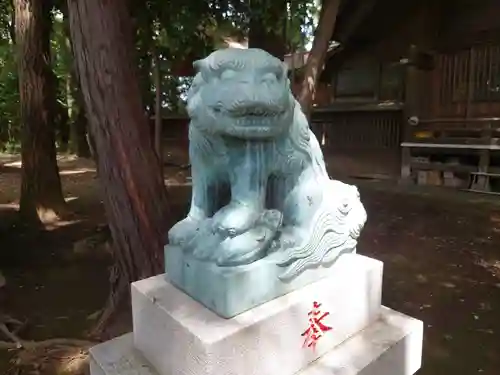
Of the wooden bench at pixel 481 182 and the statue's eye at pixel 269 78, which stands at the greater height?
the statue's eye at pixel 269 78

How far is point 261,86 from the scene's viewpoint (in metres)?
1.41

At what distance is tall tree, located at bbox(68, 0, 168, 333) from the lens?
287 cm

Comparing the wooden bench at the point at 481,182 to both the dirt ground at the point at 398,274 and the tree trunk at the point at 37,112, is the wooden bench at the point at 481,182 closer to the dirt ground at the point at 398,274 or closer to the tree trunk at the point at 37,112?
the dirt ground at the point at 398,274

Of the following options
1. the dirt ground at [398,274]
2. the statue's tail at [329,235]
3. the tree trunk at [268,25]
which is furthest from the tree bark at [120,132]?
the tree trunk at [268,25]

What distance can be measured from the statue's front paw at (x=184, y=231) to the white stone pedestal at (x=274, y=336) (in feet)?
0.66

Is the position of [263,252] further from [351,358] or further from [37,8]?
[37,8]

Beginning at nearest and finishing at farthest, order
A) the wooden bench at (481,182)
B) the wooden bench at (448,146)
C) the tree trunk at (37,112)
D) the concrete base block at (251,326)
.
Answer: the concrete base block at (251,326) < the tree trunk at (37,112) < the wooden bench at (448,146) < the wooden bench at (481,182)

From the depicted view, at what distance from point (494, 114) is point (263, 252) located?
7821mm

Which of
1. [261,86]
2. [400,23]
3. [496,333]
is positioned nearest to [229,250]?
[261,86]

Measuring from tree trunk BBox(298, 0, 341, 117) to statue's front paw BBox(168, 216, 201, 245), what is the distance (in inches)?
110

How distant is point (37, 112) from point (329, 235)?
16.9ft

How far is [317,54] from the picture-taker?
4.38m

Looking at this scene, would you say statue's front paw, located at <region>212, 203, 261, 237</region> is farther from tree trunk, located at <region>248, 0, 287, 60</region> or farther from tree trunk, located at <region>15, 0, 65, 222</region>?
tree trunk, located at <region>15, 0, 65, 222</region>

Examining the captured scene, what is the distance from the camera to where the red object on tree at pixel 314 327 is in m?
1.65
